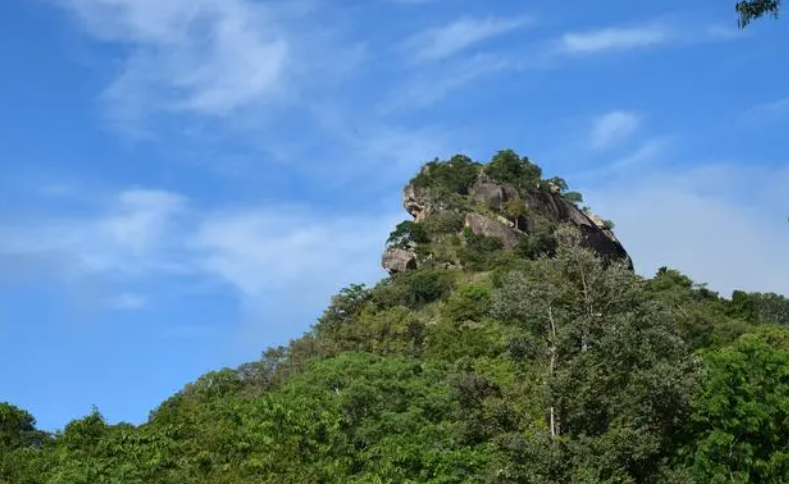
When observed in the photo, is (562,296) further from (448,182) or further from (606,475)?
(448,182)

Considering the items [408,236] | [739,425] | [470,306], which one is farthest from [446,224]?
[739,425]

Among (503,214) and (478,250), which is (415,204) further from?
(478,250)

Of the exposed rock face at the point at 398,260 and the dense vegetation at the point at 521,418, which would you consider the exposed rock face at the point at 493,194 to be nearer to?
the exposed rock face at the point at 398,260

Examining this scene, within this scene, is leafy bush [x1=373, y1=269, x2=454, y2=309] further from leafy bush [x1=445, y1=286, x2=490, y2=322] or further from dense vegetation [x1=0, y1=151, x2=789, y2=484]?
dense vegetation [x1=0, y1=151, x2=789, y2=484]

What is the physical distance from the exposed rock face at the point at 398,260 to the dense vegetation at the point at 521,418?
4734cm

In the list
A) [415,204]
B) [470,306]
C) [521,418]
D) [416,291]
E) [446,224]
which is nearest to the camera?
[521,418]

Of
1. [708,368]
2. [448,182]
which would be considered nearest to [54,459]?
[708,368]

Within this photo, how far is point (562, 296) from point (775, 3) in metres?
13.3

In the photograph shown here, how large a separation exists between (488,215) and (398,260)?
10.0 m

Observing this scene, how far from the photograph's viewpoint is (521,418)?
25.6 meters

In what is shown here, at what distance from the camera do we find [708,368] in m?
29.6

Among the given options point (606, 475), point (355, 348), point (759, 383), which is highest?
point (355, 348)

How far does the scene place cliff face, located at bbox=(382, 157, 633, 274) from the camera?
312 ft

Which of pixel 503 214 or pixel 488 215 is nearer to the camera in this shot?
pixel 488 215
